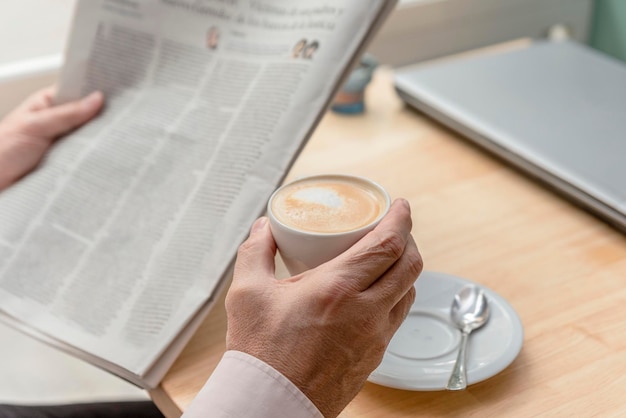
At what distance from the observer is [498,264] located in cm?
77

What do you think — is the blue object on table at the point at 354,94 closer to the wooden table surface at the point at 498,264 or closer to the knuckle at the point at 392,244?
the wooden table surface at the point at 498,264

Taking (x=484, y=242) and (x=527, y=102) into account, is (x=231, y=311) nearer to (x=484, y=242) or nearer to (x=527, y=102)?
(x=484, y=242)

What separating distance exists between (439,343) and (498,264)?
153 millimetres

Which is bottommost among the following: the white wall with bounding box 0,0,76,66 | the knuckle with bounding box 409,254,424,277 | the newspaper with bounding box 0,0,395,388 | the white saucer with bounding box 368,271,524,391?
the white wall with bounding box 0,0,76,66

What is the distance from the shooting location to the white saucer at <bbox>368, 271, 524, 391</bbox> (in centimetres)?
60

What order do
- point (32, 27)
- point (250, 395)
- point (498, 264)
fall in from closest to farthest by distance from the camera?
point (250, 395) → point (498, 264) → point (32, 27)

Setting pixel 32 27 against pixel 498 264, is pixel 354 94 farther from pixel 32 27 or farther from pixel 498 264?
pixel 32 27

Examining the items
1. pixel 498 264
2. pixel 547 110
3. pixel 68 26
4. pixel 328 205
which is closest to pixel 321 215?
pixel 328 205

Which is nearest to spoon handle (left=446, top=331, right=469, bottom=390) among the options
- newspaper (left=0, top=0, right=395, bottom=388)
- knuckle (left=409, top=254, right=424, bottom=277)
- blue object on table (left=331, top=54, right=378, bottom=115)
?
knuckle (left=409, top=254, right=424, bottom=277)

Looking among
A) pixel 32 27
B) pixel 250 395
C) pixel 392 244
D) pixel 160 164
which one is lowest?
pixel 32 27

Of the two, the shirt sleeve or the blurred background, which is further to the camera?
the blurred background

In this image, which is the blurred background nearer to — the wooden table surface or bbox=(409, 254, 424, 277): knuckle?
the wooden table surface

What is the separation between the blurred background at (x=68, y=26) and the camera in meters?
1.17

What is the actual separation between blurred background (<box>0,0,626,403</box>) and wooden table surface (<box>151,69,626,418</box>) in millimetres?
469
